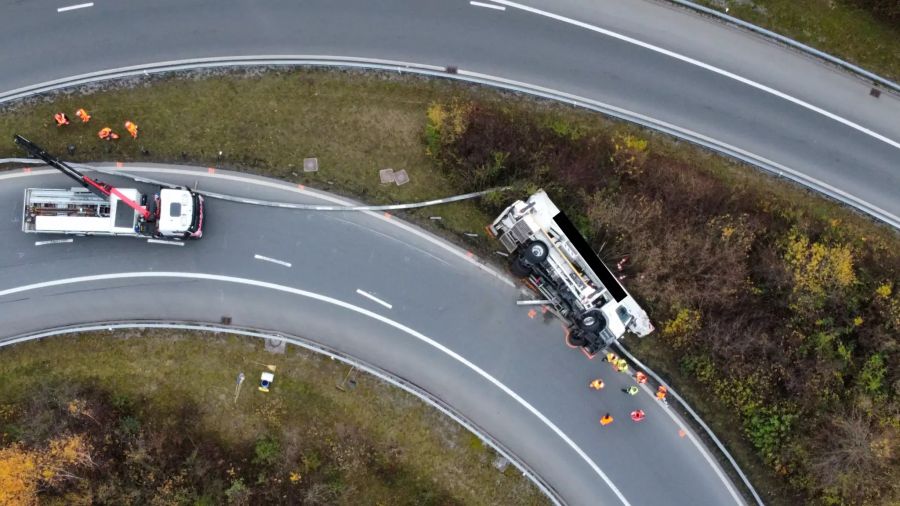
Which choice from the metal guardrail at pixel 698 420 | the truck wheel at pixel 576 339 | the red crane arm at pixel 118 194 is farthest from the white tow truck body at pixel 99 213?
the metal guardrail at pixel 698 420

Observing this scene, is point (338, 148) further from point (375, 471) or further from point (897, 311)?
point (897, 311)

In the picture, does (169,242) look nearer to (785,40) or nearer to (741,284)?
(741,284)

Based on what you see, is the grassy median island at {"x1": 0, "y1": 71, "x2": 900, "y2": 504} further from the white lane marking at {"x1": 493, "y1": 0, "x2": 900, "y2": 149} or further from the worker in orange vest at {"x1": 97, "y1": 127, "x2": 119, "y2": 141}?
the white lane marking at {"x1": 493, "y1": 0, "x2": 900, "y2": 149}

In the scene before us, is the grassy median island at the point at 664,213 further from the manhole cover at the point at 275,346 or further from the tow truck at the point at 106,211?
the manhole cover at the point at 275,346

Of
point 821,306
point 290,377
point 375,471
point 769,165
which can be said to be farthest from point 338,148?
point 821,306

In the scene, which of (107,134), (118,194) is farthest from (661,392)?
(107,134)
